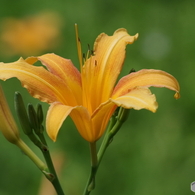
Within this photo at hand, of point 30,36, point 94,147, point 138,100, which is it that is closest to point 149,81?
point 138,100

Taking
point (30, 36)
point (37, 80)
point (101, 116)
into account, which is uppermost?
point (30, 36)

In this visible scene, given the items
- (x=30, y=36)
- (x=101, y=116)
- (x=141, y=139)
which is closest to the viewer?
(x=101, y=116)

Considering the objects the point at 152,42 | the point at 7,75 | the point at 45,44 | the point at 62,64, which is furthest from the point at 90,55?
the point at 152,42

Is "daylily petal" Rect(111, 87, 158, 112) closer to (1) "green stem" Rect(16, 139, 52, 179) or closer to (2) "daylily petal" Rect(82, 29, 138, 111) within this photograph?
(2) "daylily petal" Rect(82, 29, 138, 111)

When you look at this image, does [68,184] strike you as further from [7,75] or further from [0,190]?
[7,75]

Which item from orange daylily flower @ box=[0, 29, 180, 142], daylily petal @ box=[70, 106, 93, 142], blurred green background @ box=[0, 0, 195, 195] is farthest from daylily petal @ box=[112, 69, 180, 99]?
blurred green background @ box=[0, 0, 195, 195]

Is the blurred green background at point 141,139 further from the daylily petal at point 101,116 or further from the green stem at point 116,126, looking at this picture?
the daylily petal at point 101,116

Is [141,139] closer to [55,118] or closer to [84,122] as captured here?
[84,122]
